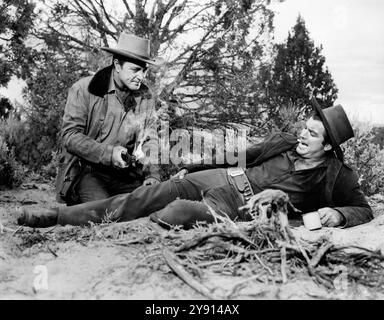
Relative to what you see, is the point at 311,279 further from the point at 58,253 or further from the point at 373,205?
the point at 373,205

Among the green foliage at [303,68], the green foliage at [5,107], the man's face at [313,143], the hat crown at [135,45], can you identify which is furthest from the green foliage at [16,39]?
the green foliage at [303,68]

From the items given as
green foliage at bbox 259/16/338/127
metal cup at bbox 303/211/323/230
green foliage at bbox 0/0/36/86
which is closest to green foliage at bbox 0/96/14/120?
green foliage at bbox 0/0/36/86

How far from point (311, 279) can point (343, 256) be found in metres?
0.40

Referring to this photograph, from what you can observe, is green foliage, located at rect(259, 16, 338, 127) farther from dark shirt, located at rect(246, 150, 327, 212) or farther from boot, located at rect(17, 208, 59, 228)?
boot, located at rect(17, 208, 59, 228)

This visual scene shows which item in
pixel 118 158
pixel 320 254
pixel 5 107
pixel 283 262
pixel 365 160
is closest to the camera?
Answer: pixel 283 262

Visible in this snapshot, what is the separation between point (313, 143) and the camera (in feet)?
14.1

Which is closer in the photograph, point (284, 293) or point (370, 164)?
point (284, 293)

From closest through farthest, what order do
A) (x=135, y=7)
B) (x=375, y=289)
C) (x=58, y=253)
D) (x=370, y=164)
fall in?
(x=375, y=289) → (x=58, y=253) → (x=370, y=164) → (x=135, y=7)

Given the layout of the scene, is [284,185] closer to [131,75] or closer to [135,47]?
[131,75]

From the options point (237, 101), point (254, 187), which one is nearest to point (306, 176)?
point (254, 187)

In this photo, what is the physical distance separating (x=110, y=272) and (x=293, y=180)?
7.20 feet

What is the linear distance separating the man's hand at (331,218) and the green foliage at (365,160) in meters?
2.83

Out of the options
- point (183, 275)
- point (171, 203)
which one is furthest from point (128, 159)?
point (183, 275)

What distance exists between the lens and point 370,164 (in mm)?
6973
